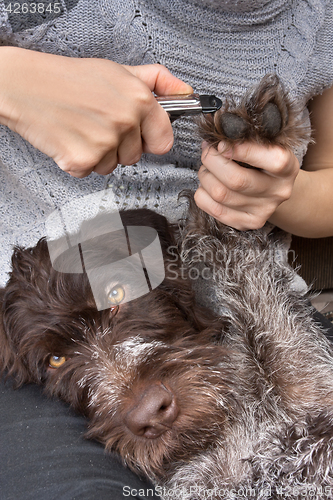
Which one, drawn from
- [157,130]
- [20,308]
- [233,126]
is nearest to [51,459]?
[20,308]

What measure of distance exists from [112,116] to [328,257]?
2280 mm

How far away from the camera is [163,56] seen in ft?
5.62

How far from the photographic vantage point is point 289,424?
1.83 meters

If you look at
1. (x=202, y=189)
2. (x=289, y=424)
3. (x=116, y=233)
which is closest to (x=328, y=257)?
(x=289, y=424)

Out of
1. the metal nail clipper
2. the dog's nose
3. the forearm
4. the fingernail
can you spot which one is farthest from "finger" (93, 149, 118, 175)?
the forearm

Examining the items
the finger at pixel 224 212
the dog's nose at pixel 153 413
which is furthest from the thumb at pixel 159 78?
the dog's nose at pixel 153 413

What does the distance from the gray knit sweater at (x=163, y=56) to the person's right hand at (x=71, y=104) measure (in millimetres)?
475

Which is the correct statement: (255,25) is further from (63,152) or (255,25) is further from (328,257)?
(328,257)

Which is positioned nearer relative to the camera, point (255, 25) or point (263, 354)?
point (255, 25)

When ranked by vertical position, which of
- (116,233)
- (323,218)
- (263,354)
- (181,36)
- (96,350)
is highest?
(181,36)

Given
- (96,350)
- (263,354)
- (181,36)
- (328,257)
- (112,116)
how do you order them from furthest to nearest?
(328,257) → (263,354) → (181,36) → (96,350) → (112,116)

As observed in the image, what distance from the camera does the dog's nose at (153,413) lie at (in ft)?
4.54

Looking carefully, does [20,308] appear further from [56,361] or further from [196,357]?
[196,357]

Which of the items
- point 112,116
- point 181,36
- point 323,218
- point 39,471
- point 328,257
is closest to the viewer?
point 112,116
